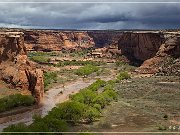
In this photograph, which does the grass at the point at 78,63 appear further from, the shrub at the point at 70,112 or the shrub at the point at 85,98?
the shrub at the point at 70,112

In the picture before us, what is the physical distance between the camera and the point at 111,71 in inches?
5733

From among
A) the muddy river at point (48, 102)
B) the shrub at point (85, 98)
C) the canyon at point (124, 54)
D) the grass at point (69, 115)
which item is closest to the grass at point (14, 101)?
A: the muddy river at point (48, 102)

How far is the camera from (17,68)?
7569cm

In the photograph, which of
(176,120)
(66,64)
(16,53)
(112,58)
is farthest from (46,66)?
(176,120)

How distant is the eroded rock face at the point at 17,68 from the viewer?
74500 mm

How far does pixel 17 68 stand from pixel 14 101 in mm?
8049

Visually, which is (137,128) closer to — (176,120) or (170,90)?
(176,120)

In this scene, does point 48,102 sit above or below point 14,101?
below

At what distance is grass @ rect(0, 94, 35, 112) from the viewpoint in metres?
68.1

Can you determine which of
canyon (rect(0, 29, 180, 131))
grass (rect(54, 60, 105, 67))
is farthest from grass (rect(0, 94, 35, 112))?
grass (rect(54, 60, 105, 67))

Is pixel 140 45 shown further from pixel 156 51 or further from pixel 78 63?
pixel 78 63

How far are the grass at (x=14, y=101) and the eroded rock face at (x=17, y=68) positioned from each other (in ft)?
10.5

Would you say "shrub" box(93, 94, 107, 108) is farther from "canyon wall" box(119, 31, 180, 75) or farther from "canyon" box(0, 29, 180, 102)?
"canyon wall" box(119, 31, 180, 75)

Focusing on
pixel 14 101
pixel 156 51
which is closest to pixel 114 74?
pixel 156 51
